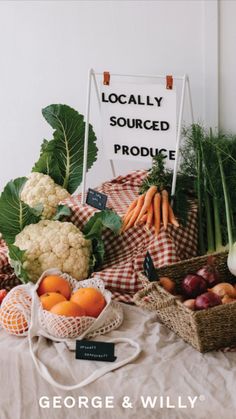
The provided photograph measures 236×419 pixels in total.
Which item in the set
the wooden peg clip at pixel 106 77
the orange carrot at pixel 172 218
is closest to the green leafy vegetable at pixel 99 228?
the orange carrot at pixel 172 218

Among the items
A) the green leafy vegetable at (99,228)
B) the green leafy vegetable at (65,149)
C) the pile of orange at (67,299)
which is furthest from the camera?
the green leafy vegetable at (65,149)

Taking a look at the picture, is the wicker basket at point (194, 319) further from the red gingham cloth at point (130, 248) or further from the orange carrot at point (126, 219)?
the orange carrot at point (126, 219)

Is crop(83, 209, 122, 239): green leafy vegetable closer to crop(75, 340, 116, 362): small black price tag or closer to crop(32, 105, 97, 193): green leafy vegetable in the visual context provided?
crop(32, 105, 97, 193): green leafy vegetable

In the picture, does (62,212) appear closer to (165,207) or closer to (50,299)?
(165,207)

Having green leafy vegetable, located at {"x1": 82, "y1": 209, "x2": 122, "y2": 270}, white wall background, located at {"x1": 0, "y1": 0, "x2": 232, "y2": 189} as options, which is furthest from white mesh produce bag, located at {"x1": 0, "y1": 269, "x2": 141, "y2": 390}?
white wall background, located at {"x1": 0, "y1": 0, "x2": 232, "y2": 189}

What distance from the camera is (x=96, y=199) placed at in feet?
9.85

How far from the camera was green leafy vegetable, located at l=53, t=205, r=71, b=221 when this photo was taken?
9.69 feet

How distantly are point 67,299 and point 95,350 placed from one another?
34cm

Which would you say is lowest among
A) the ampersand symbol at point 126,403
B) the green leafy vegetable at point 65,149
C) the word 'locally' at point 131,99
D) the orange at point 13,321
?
the ampersand symbol at point 126,403

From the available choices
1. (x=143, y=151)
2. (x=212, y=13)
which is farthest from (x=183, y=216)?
(x=212, y=13)

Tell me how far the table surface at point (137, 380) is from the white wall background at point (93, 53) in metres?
1.45

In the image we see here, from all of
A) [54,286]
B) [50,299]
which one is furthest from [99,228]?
[50,299]

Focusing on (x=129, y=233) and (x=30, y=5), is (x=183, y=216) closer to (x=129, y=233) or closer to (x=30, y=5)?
(x=129, y=233)

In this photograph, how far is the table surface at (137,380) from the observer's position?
6.83ft
